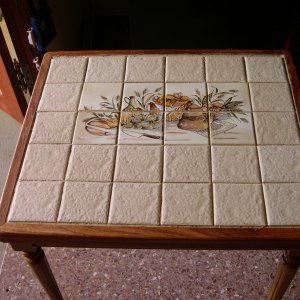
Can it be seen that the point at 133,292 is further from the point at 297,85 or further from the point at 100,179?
the point at 297,85

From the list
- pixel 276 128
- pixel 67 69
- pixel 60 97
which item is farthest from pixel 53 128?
pixel 276 128

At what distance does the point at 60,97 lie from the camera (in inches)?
49.6

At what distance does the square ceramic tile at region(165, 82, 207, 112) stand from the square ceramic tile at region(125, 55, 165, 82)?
0.05m

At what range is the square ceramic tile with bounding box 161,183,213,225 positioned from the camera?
995 millimetres

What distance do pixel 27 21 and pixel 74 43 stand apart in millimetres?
713

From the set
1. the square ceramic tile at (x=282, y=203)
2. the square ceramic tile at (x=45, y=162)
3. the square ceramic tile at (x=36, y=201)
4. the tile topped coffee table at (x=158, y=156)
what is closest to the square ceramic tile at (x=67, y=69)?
the tile topped coffee table at (x=158, y=156)

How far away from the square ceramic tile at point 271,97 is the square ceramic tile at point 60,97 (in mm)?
485

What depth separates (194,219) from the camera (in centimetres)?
100

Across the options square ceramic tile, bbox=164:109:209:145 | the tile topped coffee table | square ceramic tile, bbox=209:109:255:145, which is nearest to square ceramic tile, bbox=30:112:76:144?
the tile topped coffee table

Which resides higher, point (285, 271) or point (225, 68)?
point (225, 68)

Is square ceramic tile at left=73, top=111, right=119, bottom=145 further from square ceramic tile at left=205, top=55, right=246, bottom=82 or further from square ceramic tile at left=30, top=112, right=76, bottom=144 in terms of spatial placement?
square ceramic tile at left=205, top=55, right=246, bottom=82

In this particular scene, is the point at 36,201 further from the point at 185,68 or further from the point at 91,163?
the point at 185,68

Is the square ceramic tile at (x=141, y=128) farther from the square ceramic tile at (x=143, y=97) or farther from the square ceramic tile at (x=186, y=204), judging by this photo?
the square ceramic tile at (x=186, y=204)

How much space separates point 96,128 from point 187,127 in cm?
24
